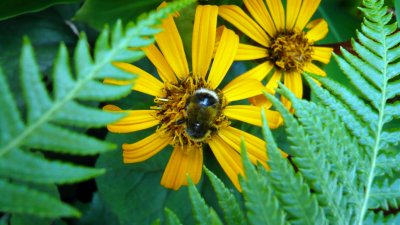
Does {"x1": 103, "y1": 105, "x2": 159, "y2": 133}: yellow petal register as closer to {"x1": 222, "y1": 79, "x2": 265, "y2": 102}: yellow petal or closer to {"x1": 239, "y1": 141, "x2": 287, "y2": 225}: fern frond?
{"x1": 222, "y1": 79, "x2": 265, "y2": 102}: yellow petal

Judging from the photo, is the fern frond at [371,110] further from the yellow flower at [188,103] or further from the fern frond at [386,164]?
the yellow flower at [188,103]

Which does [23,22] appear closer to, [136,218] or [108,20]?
[108,20]

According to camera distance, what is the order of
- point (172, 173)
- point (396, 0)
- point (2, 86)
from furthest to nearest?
point (396, 0)
point (172, 173)
point (2, 86)

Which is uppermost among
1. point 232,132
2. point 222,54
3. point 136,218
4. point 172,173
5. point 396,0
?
point 396,0

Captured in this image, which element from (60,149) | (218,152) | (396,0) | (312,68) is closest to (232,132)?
(218,152)

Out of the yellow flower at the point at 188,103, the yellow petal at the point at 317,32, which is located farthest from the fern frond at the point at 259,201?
the yellow petal at the point at 317,32

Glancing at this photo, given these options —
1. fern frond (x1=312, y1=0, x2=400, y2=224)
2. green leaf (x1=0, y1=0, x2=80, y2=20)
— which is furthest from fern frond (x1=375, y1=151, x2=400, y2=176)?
green leaf (x1=0, y1=0, x2=80, y2=20)

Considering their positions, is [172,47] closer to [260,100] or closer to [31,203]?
[260,100]
